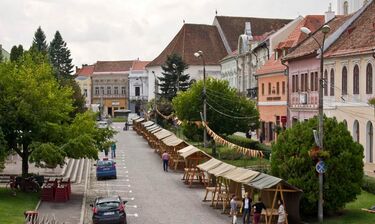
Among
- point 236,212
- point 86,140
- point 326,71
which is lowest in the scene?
point 236,212

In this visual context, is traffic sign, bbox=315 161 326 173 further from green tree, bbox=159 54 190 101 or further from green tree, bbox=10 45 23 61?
green tree, bbox=159 54 190 101

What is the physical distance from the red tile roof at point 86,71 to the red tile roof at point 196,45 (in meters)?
35.2

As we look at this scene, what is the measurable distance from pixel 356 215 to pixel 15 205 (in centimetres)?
1505

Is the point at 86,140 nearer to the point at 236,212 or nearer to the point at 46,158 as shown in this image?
the point at 46,158

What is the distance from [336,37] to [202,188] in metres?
13.8

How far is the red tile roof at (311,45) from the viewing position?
2030 inches

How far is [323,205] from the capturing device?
29.5 m

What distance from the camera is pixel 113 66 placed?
163 m

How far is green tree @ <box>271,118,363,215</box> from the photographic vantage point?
29.5 metres

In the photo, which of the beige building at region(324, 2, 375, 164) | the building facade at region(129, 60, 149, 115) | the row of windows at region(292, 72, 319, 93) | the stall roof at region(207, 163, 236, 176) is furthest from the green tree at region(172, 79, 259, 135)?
the building facade at region(129, 60, 149, 115)

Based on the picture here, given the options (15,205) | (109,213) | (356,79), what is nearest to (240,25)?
(356,79)

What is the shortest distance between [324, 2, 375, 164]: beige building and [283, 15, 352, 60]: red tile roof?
9.69 feet

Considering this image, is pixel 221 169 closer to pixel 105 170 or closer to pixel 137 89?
pixel 105 170

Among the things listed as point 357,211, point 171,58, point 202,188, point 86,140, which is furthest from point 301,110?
point 171,58
